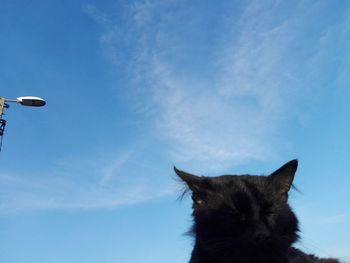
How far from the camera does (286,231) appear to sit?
5418 mm

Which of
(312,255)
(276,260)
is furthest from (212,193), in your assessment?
(312,255)

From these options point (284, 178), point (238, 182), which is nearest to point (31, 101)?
point (238, 182)


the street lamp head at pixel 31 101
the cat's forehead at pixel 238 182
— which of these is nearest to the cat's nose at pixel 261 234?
the cat's forehead at pixel 238 182

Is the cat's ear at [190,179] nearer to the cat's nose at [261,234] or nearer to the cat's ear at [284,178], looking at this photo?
the cat's ear at [284,178]

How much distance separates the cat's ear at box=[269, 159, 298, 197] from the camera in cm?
584

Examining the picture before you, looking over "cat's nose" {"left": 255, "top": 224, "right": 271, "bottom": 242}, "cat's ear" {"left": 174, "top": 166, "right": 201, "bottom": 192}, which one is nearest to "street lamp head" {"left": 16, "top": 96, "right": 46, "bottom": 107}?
"cat's ear" {"left": 174, "top": 166, "right": 201, "bottom": 192}

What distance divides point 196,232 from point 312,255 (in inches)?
81.7

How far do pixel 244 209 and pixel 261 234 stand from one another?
1.44 ft

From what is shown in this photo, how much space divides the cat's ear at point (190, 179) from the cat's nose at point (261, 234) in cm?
105

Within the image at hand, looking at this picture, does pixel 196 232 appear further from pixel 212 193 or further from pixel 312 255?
pixel 312 255

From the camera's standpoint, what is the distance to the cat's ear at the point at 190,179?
19.0 feet

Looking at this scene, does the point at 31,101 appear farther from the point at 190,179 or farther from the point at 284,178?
the point at 284,178

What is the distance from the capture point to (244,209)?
5371 mm

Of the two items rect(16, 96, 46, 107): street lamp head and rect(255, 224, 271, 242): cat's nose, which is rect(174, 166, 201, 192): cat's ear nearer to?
rect(255, 224, 271, 242): cat's nose
